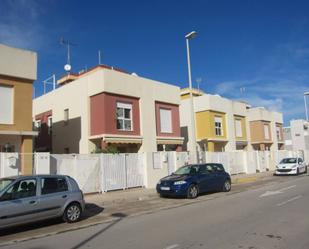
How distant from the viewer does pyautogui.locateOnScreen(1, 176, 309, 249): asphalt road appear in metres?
7.45

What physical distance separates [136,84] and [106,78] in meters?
2.83

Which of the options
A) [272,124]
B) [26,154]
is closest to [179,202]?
[26,154]

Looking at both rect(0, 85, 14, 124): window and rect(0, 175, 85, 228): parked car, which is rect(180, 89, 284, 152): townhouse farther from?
rect(0, 175, 85, 228): parked car

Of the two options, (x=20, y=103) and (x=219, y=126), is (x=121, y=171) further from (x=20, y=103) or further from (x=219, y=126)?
(x=219, y=126)

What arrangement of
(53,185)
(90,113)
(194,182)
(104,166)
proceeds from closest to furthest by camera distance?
(53,185)
(194,182)
(104,166)
(90,113)

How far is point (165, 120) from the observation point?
2848cm

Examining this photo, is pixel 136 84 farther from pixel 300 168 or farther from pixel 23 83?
pixel 300 168

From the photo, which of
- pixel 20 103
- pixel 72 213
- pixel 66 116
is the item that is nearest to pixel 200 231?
pixel 72 213

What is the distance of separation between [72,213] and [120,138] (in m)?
13.5

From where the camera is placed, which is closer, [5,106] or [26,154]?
[26,154]

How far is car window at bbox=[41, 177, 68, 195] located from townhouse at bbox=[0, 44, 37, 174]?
22.7 feet

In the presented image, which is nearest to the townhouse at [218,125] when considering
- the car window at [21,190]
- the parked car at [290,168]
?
the parked car at [290,168]

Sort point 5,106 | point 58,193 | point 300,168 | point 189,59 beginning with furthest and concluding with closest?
point 300,168 → point 189,59 → point 5,106 → point 58,193

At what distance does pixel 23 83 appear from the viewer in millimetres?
17453
